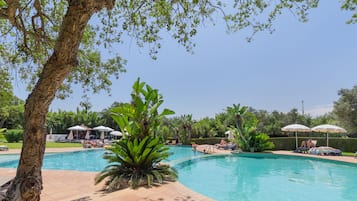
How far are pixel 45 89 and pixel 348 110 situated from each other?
2867 centimetres

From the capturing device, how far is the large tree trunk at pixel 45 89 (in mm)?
3070

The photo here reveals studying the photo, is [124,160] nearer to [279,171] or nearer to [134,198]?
[134,198]

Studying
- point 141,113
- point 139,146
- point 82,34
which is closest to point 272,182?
point 139,146

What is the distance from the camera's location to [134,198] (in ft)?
18.7

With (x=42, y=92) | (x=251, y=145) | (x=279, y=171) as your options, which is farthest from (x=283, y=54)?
(x=42, y=92)

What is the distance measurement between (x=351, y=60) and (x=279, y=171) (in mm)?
11328

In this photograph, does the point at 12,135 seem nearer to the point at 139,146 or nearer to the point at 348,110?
the point at 139,146

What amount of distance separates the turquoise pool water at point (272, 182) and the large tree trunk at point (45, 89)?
19.5ft

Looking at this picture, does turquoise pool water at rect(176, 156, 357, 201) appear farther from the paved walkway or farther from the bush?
the bush

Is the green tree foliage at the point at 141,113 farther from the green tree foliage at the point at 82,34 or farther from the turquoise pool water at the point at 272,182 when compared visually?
the turquoise pool water at the point at 272,182

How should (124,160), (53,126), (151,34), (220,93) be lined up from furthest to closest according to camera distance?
(53,126) < (220,93) < (124,160) < (151,34)

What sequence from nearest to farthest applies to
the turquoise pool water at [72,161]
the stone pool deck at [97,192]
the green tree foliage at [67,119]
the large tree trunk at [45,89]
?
the large tree trunk at [45,89] → the stone pool deck at [97,192] → the turquoise pool water at [72,161] → the green tree foliage at [67,119]

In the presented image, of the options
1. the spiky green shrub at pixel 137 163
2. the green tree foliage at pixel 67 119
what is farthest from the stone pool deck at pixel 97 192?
the green tree foliage at pixel 67 119

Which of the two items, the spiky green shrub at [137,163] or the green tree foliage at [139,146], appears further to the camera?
the green tree foliage at [139,146]
